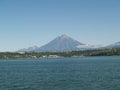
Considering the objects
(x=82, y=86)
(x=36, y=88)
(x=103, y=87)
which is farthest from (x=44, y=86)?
(x=103, y=87)

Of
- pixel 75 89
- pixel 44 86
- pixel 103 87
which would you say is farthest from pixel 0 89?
pixel 103 87

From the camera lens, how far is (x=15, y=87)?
2421 inches

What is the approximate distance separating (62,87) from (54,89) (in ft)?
8.40

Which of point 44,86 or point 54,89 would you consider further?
point 44,86

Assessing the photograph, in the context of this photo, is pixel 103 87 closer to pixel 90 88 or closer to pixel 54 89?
pixel 90 88

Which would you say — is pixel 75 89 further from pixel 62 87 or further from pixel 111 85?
pixel 111 85

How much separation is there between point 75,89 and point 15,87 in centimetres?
1184

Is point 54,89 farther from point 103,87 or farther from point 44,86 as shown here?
point 103,87

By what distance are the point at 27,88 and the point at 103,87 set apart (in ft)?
45.1

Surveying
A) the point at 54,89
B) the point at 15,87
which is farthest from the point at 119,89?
the point at 15,87

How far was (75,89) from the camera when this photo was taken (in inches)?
2258

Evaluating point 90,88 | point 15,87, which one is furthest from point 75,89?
point 15,87

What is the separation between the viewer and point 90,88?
57781 millimetres

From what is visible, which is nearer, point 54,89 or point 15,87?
point 54,89
